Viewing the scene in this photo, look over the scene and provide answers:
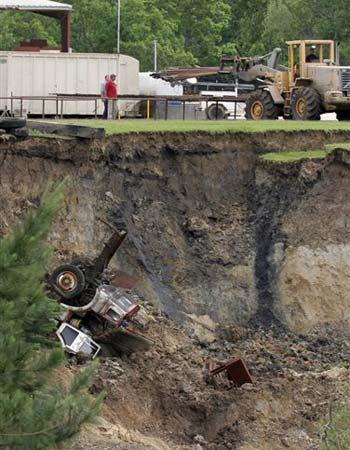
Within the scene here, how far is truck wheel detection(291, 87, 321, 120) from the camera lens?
41.6 meters

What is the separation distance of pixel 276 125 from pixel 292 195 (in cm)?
364

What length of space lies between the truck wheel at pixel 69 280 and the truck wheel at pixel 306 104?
697 inches

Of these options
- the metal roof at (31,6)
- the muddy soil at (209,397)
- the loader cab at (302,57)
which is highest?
the metal roof at (31,6)

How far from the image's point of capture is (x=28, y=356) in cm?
1401

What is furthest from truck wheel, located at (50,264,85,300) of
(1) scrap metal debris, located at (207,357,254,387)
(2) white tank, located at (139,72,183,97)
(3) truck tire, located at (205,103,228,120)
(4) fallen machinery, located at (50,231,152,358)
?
(2) white tank, located at (139,72,183,97)

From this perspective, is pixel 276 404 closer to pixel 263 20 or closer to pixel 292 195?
pixel 292 195

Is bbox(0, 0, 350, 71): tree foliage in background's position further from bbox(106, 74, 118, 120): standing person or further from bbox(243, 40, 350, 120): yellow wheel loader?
bbox(106, 74, 118, 120): standing person

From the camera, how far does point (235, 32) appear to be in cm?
8481

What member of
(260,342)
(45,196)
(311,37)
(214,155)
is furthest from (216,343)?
(311,37)

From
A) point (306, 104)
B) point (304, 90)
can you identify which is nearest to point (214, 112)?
point (304, 90)

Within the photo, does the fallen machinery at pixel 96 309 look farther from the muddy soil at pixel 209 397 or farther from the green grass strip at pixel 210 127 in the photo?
the green grass strip at pixel 210 127

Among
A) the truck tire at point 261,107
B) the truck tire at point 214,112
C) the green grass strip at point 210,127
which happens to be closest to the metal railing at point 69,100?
the truck tire at point 214,112

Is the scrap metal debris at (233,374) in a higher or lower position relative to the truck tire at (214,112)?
lower

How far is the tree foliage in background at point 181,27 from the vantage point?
71125 mm
